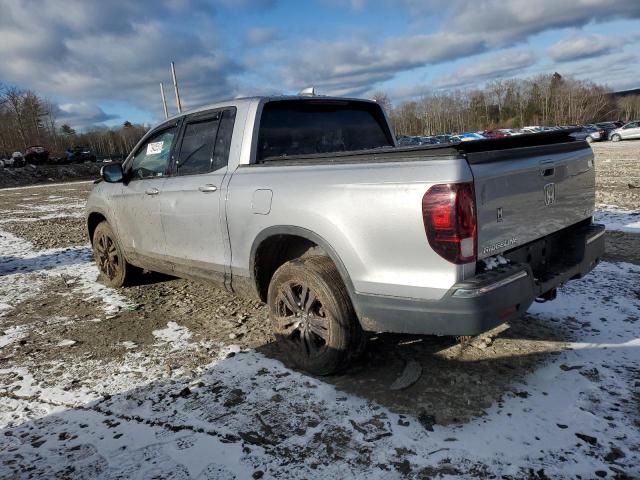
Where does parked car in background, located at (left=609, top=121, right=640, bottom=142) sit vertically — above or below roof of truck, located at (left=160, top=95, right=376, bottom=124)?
below

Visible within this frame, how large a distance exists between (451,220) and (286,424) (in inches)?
59.7

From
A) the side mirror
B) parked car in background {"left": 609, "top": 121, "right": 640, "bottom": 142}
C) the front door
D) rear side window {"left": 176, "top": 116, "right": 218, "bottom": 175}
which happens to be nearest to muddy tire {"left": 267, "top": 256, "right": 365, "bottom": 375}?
rear side window {"left": 176, "top": 116, "right": 218, "bottom": 175}

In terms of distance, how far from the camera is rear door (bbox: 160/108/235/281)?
3857 mm

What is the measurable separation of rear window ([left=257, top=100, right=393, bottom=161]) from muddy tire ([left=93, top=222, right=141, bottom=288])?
259 cm

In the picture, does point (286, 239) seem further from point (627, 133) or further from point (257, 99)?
point (627, 133)

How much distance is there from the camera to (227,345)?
399cm

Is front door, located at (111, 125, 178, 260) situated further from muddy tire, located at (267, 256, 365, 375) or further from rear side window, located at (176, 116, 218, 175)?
muddy tire, located at (267, 256, 365, 375)

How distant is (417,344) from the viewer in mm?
3756

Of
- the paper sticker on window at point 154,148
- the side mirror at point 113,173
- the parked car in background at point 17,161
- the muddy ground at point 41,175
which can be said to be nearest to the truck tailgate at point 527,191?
the paper sticker on window at point 154,148

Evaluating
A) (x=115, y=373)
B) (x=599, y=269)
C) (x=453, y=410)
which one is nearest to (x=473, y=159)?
(x=453, y=410)

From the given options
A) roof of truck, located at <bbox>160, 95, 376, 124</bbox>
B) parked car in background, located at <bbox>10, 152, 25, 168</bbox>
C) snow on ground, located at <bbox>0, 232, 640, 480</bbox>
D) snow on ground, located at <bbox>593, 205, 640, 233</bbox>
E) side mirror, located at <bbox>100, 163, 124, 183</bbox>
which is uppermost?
parked car in background, located at <bbox>10, 152, 25, 168</bbox>

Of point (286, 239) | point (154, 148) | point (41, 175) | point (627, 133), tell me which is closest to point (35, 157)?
point (41, 175)

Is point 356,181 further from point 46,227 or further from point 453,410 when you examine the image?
point 46,227

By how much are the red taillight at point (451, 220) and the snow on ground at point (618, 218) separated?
580 centimetres
